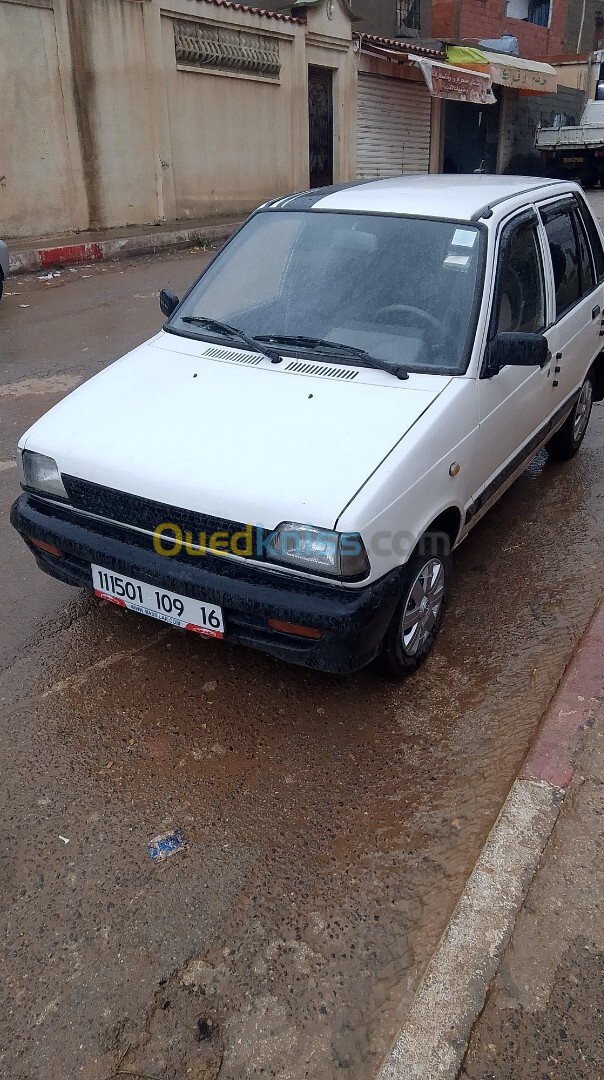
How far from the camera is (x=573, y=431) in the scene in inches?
207

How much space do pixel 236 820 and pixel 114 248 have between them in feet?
39.4

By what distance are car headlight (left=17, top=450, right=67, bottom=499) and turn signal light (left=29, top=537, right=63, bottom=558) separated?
7.6 inches

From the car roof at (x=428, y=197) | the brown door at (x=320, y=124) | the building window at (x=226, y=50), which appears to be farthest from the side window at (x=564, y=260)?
the brown door at (x=320, y=124)

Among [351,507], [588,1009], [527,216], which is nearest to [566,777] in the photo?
[588,1009]

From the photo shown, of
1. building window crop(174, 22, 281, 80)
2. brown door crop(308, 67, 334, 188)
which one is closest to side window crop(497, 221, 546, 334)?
building window crop(174, 22, 281, 80)

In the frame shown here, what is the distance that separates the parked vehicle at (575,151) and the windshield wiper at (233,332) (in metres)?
23.1

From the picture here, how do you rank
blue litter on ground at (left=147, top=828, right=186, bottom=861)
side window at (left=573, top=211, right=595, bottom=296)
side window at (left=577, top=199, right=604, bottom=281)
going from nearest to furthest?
blue litter on ground at (left=147, top=828, right=186, bottom=861) → side window at (left=573, top=211, right=595, bottom=296) → side window at (left=577, top=199, right=604, bottom=281)

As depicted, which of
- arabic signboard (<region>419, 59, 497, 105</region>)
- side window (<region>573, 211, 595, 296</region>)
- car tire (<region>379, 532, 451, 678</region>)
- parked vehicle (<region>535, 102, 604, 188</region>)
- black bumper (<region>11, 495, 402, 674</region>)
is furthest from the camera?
parked vehicle (<region>535, 102, 604, 188</region>)

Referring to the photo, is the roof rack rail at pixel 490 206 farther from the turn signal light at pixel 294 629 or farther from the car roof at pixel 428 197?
the turn signal light at pixel 294 629

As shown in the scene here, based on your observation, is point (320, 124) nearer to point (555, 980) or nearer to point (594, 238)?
point (594, 238)

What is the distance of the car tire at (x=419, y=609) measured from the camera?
9.61ft

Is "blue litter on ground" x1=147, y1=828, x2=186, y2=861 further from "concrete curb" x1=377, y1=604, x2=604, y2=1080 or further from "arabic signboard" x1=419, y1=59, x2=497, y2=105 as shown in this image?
"arabic signboard" x1=419, y1=59, x2=497, y2=105

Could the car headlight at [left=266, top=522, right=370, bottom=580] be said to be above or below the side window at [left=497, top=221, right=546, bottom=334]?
below

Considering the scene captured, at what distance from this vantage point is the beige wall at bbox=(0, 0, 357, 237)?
1224cm
